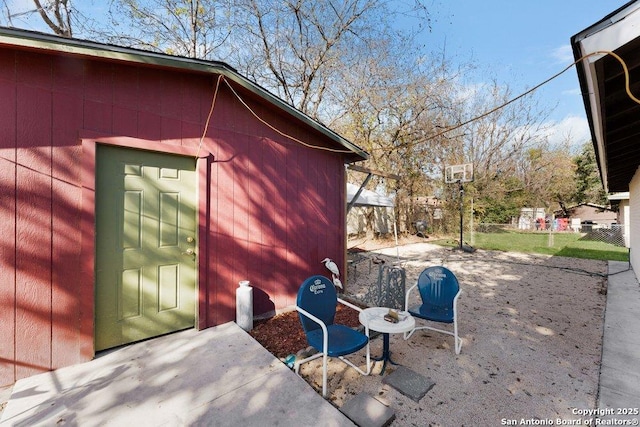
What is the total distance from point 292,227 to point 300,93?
9451mm

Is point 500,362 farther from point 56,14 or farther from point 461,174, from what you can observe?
point 56,14

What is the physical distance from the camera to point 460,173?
12.5m

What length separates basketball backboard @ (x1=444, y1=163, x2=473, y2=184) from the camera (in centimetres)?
1195

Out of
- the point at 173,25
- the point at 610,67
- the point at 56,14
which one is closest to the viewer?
the point at 610,67

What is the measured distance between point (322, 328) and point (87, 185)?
107 inches

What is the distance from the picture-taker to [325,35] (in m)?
10.5

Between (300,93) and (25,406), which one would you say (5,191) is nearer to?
(25,406)

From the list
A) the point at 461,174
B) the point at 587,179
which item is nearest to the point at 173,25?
the point at 461,174

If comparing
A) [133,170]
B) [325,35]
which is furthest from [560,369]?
[325,35]

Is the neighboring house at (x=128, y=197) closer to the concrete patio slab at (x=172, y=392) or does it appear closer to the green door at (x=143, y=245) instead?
the green door at (x=143, y=245)

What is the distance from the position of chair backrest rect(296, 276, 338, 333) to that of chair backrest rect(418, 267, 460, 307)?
4.19 feet

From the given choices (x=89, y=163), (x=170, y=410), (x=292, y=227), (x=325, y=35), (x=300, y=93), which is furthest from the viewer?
(x=300, y=93)

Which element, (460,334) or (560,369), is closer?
(560,369)

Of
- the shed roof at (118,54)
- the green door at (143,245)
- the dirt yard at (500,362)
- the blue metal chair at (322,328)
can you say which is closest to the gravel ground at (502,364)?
the dirt yard at (500,362)
